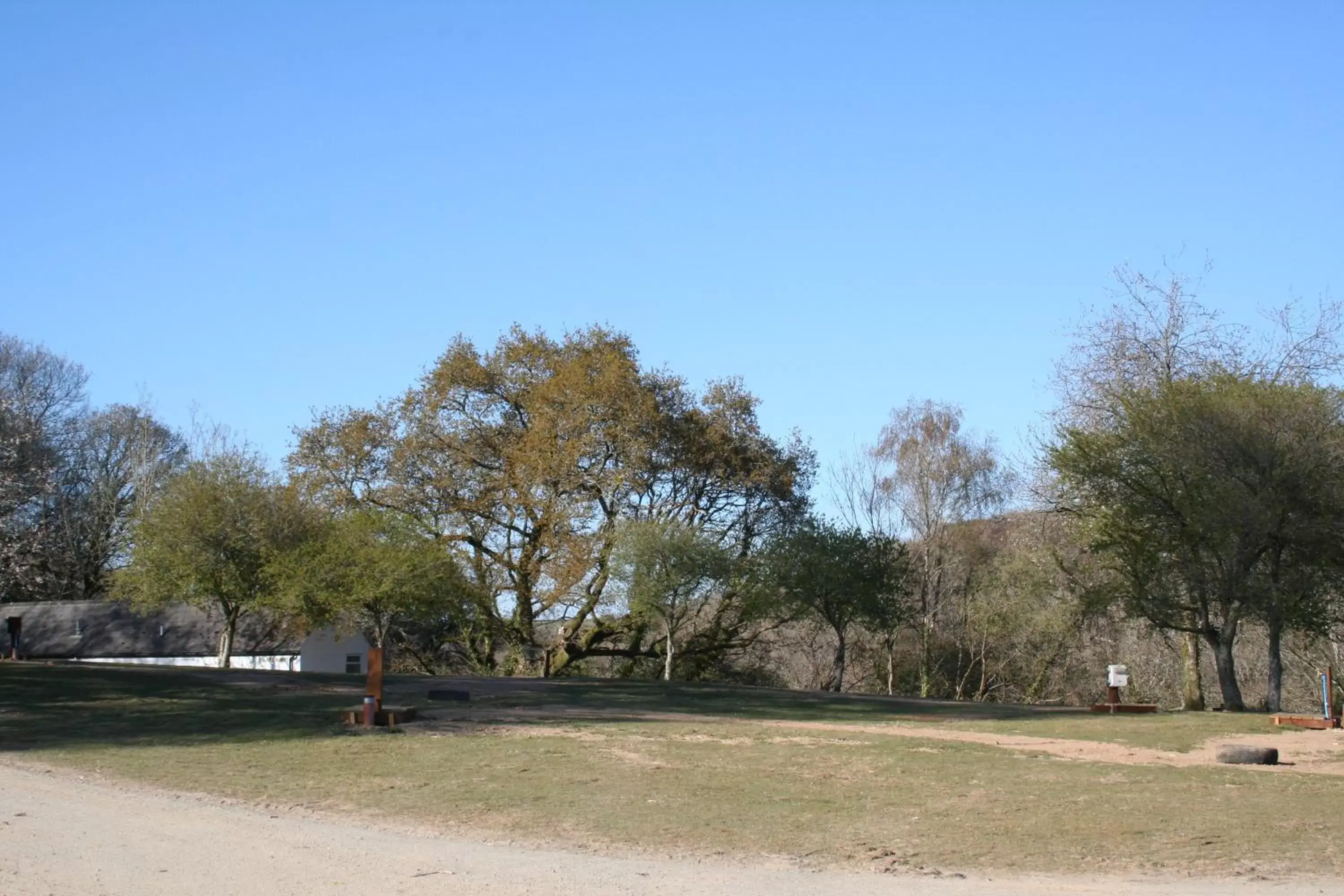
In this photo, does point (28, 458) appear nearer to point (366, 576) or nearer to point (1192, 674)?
point (366, 576)

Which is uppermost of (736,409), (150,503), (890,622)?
(736,409)

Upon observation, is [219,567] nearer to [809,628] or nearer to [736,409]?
[736,409]

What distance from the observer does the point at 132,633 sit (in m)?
51.5

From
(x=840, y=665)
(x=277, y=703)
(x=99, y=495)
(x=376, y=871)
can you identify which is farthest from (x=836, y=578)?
(x=99, y=495)

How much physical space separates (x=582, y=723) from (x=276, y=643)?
33270 mm

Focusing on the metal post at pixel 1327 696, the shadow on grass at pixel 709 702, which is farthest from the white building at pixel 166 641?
the metal post at pixel 1327 696

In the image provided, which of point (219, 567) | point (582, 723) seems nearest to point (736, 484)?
point (219, 567)

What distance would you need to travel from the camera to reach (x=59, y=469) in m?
56.0

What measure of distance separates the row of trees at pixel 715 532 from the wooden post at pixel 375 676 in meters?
16.3

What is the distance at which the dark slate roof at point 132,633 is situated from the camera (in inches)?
2009

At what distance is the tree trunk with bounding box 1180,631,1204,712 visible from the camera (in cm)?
3222

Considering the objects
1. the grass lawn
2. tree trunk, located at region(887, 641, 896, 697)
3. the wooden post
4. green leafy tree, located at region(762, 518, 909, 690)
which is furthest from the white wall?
the wooden post

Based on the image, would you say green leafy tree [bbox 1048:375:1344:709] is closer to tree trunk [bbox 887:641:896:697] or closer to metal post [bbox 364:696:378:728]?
metal post [bbox 364:696:378:728]

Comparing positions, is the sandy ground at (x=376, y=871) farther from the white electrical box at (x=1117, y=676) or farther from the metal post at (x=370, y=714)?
the white electrical box at (x=1117, y=676)
